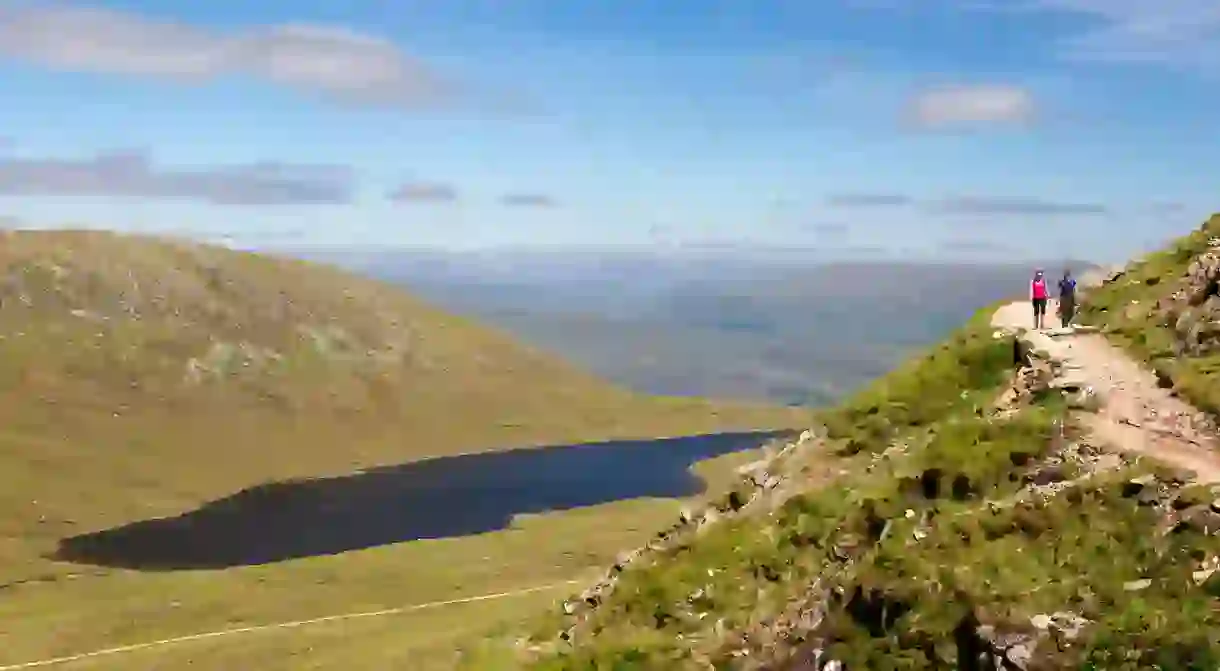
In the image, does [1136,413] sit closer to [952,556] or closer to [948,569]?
[952,556]

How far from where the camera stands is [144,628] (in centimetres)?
14138

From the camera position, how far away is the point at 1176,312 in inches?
1368

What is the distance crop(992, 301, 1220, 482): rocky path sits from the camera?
941 inches

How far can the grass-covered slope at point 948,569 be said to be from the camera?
730 inches

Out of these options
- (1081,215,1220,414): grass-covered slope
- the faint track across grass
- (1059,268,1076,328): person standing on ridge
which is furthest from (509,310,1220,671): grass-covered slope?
the faint track across grass

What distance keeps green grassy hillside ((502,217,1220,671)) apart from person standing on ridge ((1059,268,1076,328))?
7.03 meters

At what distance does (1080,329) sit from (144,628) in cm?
13983

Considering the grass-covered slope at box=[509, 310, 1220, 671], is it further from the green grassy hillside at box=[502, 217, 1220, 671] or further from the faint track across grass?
the faint track across grass

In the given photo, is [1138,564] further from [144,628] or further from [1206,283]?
[144,628]

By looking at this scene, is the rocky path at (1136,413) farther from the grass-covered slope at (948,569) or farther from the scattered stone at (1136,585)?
the scattered stone at (1136,585)

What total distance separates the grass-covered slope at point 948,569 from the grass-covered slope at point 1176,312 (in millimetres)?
3665

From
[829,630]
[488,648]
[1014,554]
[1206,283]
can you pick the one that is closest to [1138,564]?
[1014,554]

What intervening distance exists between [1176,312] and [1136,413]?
34.0 feet

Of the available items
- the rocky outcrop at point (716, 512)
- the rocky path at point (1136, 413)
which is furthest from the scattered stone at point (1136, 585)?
the rocky outcrop at point (716, 512)
